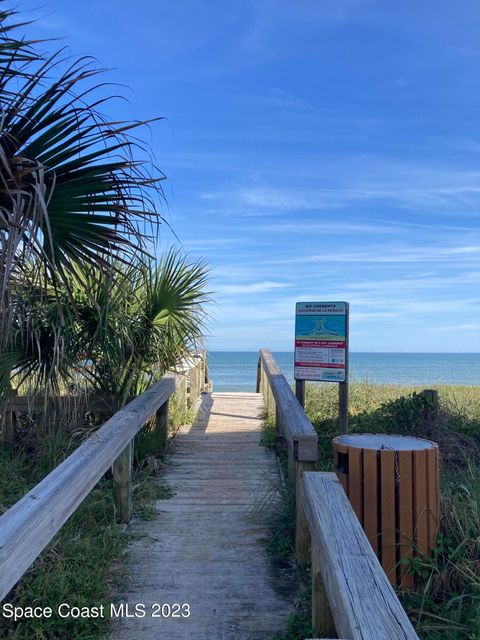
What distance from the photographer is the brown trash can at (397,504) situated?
10.1 ft

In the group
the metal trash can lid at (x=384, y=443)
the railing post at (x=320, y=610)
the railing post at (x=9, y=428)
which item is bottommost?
the railing post at (x=320, y=610)

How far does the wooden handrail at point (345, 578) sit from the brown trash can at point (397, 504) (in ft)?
1.09

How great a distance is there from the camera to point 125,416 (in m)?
4.08

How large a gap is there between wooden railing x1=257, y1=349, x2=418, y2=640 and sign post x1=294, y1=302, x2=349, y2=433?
78.0 inches

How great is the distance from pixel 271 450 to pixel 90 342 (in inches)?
102

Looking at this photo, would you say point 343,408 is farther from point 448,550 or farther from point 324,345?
point 448,550

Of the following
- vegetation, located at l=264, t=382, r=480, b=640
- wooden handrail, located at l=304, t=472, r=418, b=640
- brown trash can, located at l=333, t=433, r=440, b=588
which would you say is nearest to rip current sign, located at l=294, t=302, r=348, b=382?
vegetation, located at l=264, t=382, r=480, b=640

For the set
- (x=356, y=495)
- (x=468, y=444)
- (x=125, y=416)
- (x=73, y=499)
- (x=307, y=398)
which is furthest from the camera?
(x=307, y=398)

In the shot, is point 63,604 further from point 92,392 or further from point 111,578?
point 92,392

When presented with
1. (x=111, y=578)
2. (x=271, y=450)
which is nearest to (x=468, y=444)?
(x=271, y=450)

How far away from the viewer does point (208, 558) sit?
11.8 ft

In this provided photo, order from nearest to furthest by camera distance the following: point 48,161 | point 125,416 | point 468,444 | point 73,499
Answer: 1. point 73,499
2. point 48,161
3. point 125,416
4. point 468,444

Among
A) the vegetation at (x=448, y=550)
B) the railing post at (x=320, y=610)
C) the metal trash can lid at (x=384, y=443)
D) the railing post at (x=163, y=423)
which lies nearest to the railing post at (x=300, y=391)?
the vegetation at (x=448, y=550)

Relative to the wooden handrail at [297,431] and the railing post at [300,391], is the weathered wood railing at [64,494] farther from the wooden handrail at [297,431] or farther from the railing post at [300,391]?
the railing post at [300,391]
